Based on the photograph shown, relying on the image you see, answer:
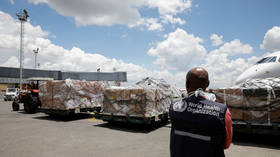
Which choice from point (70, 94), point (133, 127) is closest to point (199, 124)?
point (133, 127)

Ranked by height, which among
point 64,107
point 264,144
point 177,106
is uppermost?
point 177,106

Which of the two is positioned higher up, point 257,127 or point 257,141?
point 257,127

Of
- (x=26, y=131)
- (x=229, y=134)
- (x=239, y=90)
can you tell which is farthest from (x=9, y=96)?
(x=229, y=134)

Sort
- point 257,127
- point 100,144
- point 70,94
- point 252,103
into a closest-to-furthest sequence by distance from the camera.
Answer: point 100,144
point 257,127
point 252,103
point 70,94

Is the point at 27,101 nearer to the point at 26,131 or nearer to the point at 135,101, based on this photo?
the point at 26,131

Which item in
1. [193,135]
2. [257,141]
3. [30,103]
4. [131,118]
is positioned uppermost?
[193,135]

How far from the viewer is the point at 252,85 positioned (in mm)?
6777

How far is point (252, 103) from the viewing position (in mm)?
6434

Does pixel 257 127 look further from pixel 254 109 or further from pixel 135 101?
pixel 135 101

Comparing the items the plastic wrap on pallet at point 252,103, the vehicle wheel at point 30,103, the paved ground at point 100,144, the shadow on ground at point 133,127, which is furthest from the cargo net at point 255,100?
the vehicle wheel at point 30,103

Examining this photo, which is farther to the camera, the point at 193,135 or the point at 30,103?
the point at 30,103

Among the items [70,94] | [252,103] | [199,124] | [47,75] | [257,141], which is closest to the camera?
[199,124]

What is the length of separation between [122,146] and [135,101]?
2789 mm

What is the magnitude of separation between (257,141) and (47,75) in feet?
206
